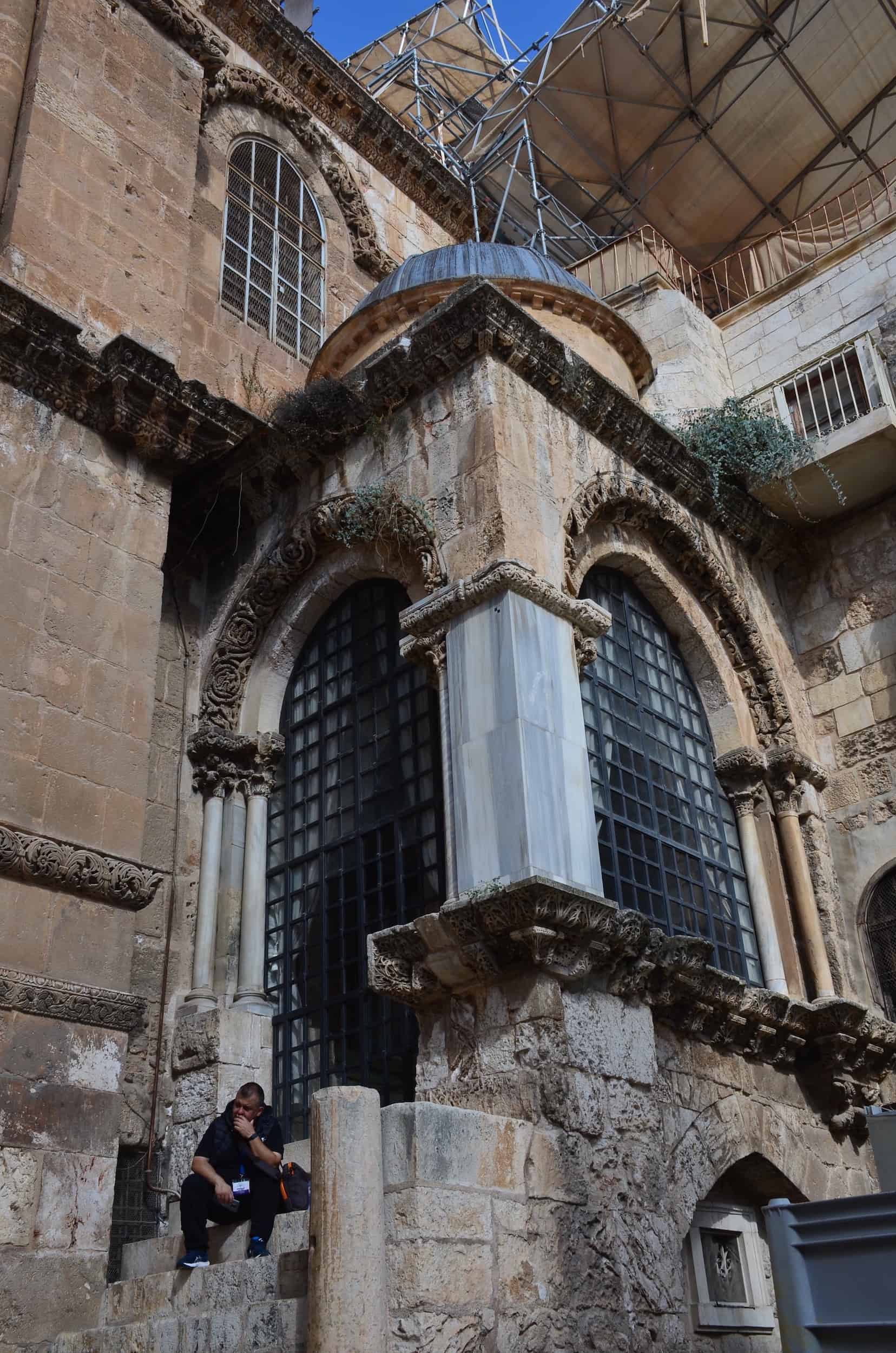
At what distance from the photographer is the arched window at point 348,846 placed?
7.63m

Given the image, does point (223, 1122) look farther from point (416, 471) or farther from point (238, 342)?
point (238, 342)

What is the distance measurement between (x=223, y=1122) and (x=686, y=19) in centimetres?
1531

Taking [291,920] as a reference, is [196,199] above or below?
above

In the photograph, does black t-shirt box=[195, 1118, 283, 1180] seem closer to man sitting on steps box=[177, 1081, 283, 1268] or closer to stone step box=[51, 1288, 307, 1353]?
man sitting on steps box=[177, 1081, 283, 1268]

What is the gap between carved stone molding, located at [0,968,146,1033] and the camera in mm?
6188

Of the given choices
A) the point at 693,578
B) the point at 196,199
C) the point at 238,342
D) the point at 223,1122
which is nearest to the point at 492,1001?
the point at 223,1122

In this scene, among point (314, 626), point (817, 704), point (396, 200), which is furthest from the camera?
point (396, 200)

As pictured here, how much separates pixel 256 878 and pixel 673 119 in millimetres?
13206

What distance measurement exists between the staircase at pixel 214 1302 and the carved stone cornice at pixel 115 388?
16.3ft

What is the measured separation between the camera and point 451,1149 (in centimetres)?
522

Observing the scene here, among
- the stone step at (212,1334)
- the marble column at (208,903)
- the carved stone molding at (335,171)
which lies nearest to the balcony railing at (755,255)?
the carved stone molding at (335,171)

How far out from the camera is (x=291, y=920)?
8.47m

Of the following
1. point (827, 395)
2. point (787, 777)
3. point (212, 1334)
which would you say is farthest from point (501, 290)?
point (212, 1334)

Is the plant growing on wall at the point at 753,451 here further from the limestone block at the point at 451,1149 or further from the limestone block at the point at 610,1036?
the limestone block at the point at 451,1149
